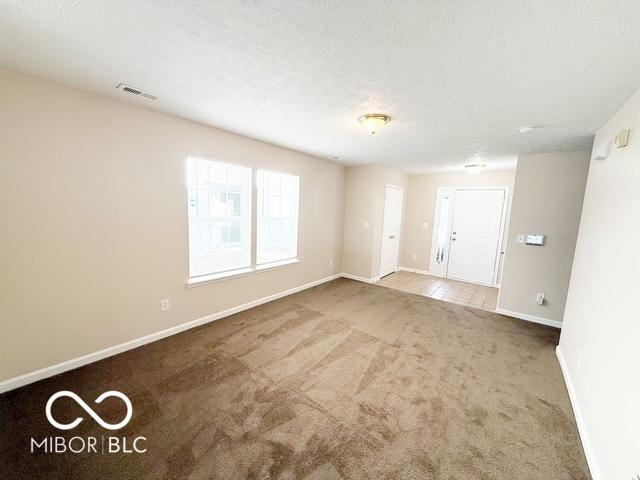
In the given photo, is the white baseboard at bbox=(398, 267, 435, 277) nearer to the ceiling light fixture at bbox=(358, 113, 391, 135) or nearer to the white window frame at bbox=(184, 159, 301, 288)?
the white window frame at bbox=(184, 159, 301, 288)

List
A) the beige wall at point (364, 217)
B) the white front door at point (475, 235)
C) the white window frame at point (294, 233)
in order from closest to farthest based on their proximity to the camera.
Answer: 1. the white window frame at point (294, 233)
2. the beige wall at point (364, 217)
3. the white front door at point (475, 235)

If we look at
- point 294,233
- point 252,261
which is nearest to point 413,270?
point 294,233

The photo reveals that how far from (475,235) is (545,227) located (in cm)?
188

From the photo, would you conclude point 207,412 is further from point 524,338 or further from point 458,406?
point 524,338

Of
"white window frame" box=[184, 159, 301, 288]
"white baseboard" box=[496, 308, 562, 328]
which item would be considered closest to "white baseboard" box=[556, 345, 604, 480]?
"white baseboard" box=[496, 308, 562, 328]

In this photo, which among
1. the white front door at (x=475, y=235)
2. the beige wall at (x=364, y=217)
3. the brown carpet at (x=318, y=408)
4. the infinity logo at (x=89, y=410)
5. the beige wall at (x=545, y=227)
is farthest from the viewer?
the white front door at (x=475, y=235)

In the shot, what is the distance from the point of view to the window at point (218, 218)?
9.69 feet

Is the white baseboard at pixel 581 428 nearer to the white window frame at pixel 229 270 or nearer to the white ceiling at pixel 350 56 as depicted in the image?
the white ceiling at pixel 350 56

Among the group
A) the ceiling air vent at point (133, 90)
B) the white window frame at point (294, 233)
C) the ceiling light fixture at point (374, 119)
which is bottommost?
the white window frame at point (294, 233)

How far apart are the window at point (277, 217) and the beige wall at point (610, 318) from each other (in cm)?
347

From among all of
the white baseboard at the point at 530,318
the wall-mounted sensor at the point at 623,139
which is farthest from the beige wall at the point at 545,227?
the wall-mounted sensor at the point at 623,139

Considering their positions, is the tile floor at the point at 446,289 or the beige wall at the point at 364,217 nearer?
the tile floor at the point at 446,289

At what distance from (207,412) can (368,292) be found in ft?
10.7

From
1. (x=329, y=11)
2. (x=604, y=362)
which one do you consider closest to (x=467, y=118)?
(x=329, y=11)
